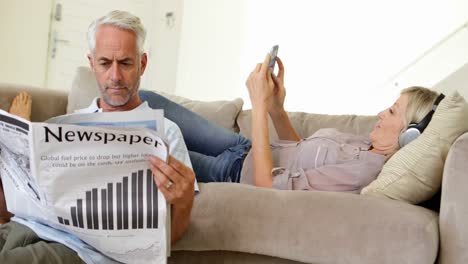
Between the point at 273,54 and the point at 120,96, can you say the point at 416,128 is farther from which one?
the point at 120,96

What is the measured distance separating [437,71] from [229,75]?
5.46 feet

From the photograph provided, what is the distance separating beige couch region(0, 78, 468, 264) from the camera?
3.49 feet

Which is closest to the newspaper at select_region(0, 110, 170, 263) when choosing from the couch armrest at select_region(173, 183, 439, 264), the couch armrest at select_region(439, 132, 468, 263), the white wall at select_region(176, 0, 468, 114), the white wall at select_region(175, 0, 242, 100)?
the couch armrest at select_region(173, 183, 439, 264)

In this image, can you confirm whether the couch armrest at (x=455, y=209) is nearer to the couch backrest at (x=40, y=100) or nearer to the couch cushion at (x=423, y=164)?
the couch cushion at (x=423, y=164)

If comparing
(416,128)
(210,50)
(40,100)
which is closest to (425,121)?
(416,128)

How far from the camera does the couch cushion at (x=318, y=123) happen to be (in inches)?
73.5

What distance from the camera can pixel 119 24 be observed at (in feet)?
3.97

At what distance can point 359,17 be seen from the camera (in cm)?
352

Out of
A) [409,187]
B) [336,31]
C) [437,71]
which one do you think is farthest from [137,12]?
[409,187]

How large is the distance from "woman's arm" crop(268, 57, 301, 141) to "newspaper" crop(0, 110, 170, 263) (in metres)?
1.03

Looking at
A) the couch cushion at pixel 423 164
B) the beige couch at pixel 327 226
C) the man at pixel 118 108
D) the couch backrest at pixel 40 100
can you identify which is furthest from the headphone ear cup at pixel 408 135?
the couch backrest at pixel 40 100

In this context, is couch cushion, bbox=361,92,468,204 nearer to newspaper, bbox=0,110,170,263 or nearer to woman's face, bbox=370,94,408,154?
woman's face, bbox=370,94,408,154

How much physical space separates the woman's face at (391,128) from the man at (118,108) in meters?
0.68

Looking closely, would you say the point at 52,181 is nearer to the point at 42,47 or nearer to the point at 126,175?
the point at 126,175
